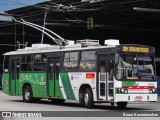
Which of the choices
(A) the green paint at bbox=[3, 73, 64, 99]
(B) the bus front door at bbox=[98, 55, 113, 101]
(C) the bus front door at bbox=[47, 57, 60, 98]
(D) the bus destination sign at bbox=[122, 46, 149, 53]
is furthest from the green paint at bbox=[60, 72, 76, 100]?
(D) the bus destination sign at bbox=[122, 46, 149, 53]

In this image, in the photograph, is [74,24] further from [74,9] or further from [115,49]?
[115,49]

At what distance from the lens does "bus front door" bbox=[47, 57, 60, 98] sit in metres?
24.5

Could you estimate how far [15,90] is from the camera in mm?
28406

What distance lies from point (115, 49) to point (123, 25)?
3089 centimetres

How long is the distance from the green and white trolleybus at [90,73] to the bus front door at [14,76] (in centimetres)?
63

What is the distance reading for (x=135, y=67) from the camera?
68.7 feet

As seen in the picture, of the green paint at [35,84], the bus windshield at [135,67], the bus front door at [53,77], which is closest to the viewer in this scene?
the bus windshield at [135,67]

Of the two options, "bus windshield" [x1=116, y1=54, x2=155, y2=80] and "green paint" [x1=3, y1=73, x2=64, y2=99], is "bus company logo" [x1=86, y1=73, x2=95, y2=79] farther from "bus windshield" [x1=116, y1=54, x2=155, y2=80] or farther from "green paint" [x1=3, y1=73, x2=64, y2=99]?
"green paint" [x1=3, y1=73, x2=64, y2=99]

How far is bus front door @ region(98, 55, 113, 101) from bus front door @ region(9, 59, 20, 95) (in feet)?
26.5

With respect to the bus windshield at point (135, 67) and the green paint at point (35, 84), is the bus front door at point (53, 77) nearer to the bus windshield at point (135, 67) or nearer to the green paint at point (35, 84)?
the green paint at point (35, 84)

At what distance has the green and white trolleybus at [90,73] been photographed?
20.7 m

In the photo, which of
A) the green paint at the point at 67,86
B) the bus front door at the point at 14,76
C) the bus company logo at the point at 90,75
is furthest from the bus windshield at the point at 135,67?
the bus front door at the point at 14,76

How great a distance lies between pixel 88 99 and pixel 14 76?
787cm

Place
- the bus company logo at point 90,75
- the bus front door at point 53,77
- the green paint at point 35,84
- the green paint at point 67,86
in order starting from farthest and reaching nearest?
the green paint at point 35,84
the bus front door at point 53,77
the green paint at point 67,86
the bus company logo at point 90,75
